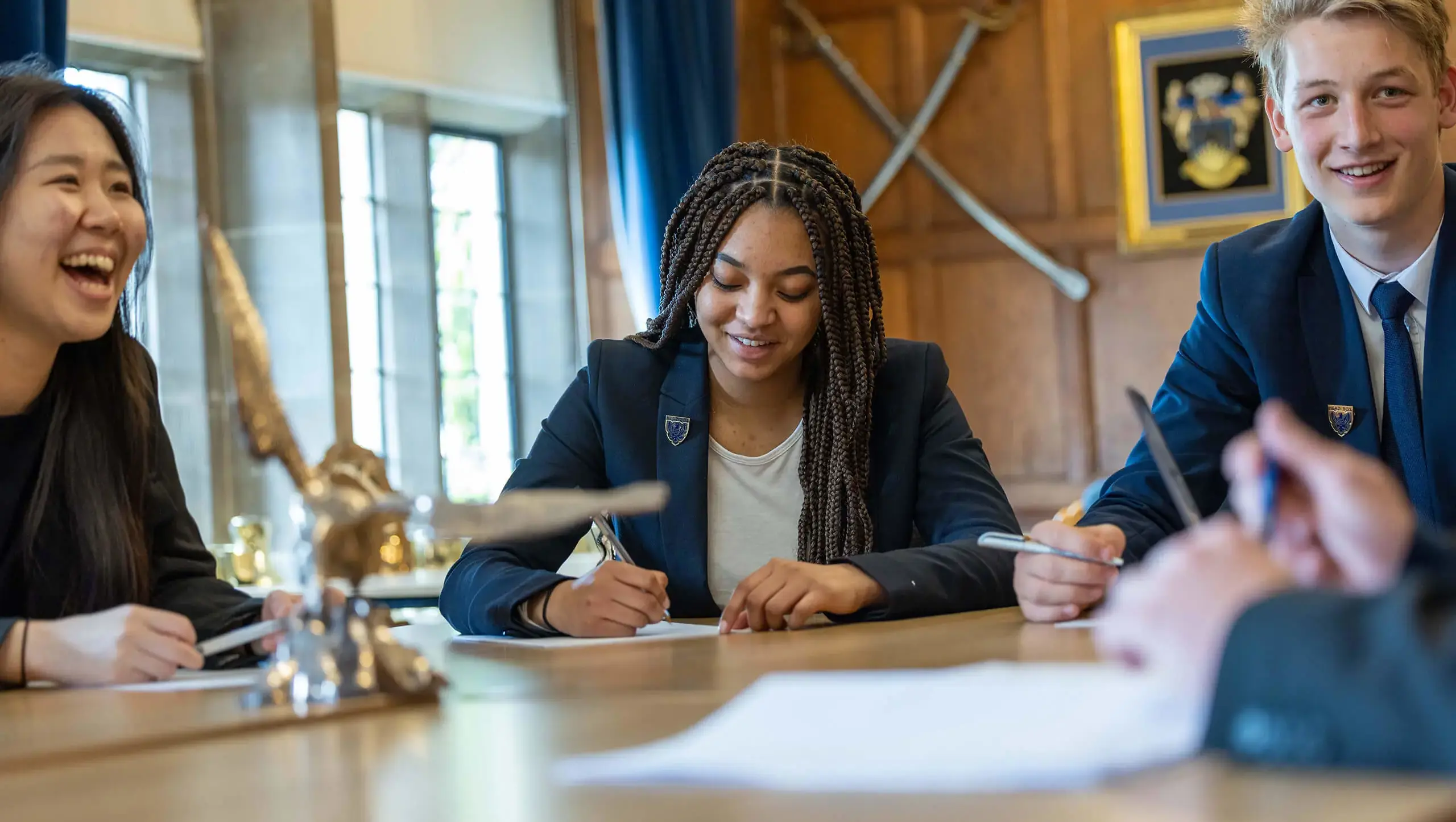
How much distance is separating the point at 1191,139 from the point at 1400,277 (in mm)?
3685

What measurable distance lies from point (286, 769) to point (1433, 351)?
5.19ft

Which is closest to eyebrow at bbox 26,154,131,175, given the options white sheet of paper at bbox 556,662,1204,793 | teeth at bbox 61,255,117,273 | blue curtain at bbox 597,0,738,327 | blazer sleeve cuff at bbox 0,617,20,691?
teeth at bbox 61,255,117,273

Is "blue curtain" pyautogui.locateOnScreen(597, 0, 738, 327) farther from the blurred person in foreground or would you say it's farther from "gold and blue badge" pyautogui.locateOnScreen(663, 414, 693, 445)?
the blurred person in foreground

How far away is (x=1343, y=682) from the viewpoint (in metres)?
0.70

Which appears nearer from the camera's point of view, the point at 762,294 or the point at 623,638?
the point at 623,638

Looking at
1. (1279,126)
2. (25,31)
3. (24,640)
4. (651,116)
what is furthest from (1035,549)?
(651,116)

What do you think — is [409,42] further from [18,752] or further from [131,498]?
[18,752]

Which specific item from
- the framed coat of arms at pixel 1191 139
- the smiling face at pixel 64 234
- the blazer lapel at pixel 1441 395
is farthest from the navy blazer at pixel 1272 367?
the framed coat of arms at pixel 1191 139

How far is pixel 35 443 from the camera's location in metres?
1.81

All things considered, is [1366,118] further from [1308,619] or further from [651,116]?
[651,116]

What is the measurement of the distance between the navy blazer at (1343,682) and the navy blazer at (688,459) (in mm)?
1270

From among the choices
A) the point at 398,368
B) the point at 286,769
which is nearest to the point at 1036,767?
the point at 286,769

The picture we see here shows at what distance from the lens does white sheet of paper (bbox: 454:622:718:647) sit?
1.65 metres

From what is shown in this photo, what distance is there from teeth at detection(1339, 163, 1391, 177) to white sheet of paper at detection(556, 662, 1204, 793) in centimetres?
124
